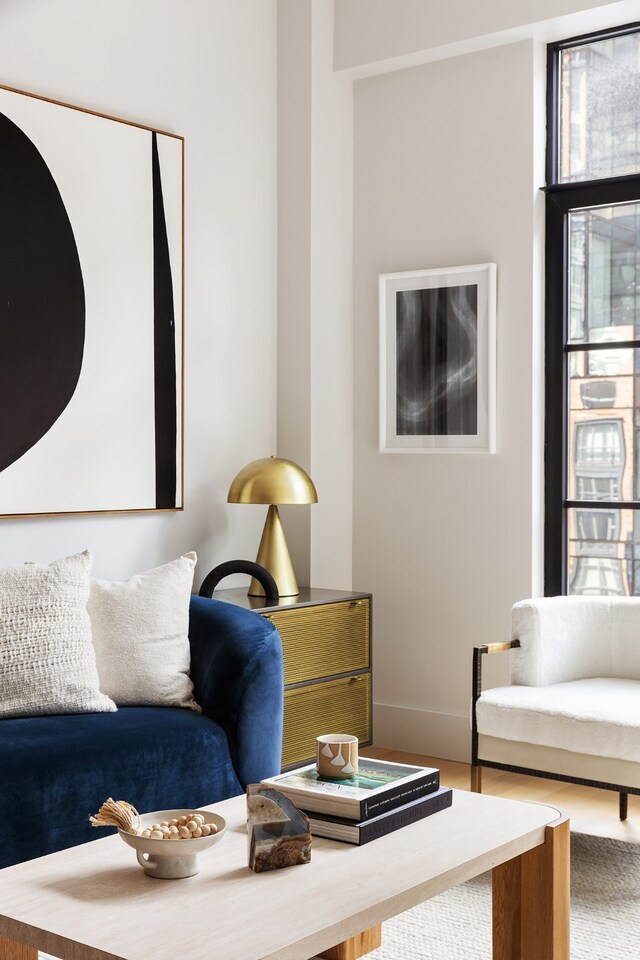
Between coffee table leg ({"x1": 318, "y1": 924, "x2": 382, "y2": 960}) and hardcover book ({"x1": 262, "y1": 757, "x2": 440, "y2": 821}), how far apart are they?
0.36 m

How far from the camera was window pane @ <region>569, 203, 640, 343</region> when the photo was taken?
416 centimetres

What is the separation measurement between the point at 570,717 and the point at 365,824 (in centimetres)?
131

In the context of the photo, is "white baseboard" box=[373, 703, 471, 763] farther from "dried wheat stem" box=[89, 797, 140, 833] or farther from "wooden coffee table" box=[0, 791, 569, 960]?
"dried wheat stem" box=[89, 797, 140, 833]

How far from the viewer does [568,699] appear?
10.9ft

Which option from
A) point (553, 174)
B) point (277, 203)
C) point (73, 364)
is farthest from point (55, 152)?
point (553, 174)

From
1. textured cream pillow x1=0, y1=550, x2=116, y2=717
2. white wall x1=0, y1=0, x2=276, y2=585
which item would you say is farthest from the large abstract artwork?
textured cream pillow x1=0, y1=550, x2=116, y2=717

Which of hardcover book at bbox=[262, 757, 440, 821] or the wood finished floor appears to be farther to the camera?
the wood finished floor

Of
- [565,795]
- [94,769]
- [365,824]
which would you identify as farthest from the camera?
[565,795]

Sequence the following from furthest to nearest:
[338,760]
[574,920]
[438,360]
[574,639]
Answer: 1. [438,360]
2. [574,639]
3. [574,920]
4. [338,760]

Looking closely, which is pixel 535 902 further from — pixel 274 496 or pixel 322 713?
pixel 274 496

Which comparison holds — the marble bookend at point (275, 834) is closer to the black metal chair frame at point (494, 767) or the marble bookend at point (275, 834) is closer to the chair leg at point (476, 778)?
the black metal chair frame at point (494, 767)

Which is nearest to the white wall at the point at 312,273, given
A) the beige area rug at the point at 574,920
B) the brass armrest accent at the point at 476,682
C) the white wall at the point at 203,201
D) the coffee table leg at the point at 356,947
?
the white wall at the point at 203,201

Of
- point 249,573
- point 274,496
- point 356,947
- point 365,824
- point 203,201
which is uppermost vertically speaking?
point 203,201

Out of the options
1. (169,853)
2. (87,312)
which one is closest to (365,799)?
(169,853)
